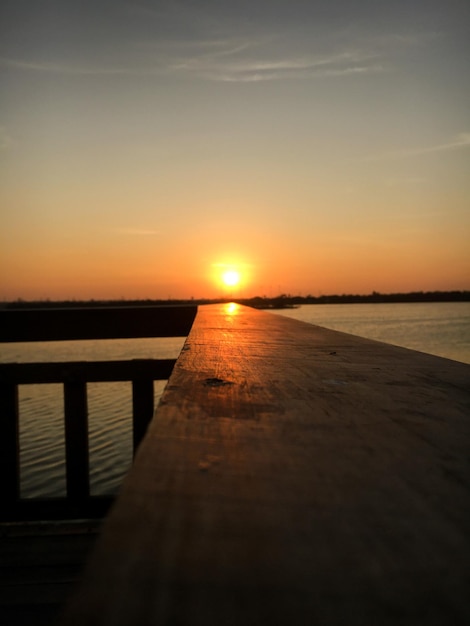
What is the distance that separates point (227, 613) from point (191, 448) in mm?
259

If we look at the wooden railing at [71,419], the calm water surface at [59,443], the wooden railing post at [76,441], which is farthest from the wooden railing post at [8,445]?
the calm water surface at [59,443]

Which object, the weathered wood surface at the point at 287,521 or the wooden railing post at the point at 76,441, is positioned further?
the wooden railing post at the point at 76,441

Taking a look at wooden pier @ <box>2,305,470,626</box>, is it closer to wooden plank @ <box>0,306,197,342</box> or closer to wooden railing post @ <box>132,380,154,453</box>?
wooden railing post @ <box>132,380,154,453</box>

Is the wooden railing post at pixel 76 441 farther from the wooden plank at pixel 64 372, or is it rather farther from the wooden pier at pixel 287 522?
the wooden pier at pixel 287 522

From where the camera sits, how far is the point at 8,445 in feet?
9.00

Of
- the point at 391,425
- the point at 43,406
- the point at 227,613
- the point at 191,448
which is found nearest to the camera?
the point at 227,613

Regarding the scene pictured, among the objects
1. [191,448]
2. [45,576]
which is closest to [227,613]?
[191,448]

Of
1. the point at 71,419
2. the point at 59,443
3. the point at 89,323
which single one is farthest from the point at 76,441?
the point at 59,443

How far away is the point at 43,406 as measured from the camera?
41.5 ft

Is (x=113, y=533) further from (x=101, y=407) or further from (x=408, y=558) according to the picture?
(x=101, y=407)

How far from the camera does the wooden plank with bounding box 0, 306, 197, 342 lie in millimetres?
3445

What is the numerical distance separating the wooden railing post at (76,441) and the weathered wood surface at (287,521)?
7.11 ft

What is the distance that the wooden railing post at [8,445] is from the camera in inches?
107

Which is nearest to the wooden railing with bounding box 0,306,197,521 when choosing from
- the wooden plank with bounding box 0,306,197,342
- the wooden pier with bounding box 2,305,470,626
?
the wooden plank with bounding box 0,306,197,342
